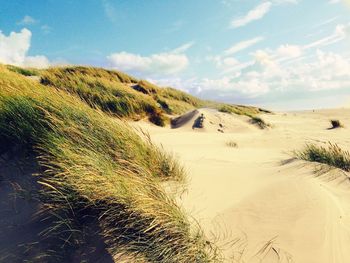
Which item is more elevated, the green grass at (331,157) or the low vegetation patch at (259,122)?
the low vegetation patch at (259,122)

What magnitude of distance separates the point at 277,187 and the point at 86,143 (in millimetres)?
2185

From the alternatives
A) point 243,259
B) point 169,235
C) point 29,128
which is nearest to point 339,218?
point 243,259

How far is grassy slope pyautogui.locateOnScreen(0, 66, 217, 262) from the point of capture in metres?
2.95

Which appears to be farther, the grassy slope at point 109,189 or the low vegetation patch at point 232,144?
the low vegetation patch at point 232,144

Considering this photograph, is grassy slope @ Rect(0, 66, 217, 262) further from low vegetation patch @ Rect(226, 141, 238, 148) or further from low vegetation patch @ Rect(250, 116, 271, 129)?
low vegetation patch @ Rect(250, 116, 271, 129)

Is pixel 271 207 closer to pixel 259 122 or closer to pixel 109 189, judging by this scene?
pixel 109 189

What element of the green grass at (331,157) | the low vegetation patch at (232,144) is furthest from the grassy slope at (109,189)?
the low vegetation patch at (232,144)

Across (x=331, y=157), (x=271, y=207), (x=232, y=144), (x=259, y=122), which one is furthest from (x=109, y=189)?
(x=259, y=122)

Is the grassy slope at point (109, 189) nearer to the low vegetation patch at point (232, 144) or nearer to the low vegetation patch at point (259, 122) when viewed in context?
the low vegetation patch at point (232, 144)

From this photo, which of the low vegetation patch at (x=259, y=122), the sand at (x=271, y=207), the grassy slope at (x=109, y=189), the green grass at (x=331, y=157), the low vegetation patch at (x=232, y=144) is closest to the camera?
the grassy slope at (x=109, y=189)

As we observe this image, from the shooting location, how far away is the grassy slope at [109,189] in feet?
9.67

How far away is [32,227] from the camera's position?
345cm

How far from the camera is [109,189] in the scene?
10.3 feet

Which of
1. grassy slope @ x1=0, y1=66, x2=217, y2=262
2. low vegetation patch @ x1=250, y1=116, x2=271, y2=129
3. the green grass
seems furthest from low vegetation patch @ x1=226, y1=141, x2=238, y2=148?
low vegetation patch @ x1=250, y1=116, x2=271, y2=129
